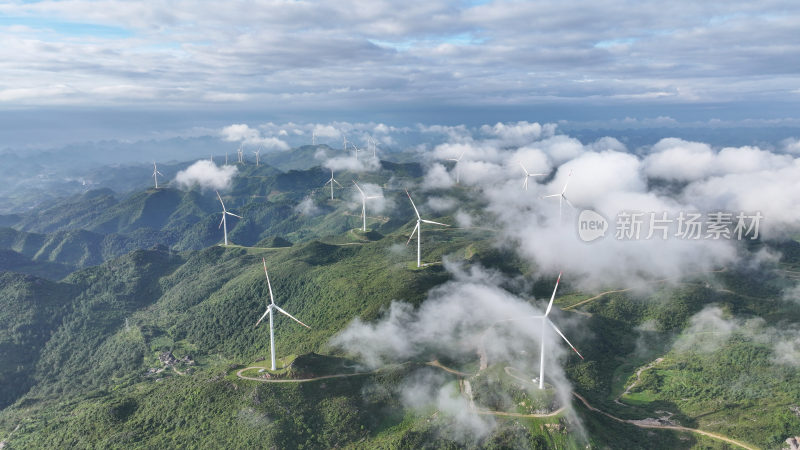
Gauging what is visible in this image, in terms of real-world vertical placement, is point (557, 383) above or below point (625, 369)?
above

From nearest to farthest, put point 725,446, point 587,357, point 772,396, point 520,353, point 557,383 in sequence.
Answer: point 725,446 < point 557,383 < point 772,396 < point 520,353 < point 587,357

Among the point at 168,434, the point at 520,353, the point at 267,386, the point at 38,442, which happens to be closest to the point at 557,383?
the point at 520,353

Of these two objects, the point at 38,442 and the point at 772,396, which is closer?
the point at 38,442

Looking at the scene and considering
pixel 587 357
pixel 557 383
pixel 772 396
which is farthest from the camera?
pixel 587 357

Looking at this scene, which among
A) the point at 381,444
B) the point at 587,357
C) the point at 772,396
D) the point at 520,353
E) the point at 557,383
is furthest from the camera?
the point at 587,357

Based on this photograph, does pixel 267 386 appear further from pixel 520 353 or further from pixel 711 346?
pixel 711 346

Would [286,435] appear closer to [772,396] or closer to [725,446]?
[725,446]

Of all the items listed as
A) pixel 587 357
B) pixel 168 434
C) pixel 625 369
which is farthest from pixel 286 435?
pixel 625 369

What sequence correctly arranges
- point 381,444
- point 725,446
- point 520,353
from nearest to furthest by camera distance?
point 381,444
point 725,446
point 520,353

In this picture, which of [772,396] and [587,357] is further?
[587,357]
